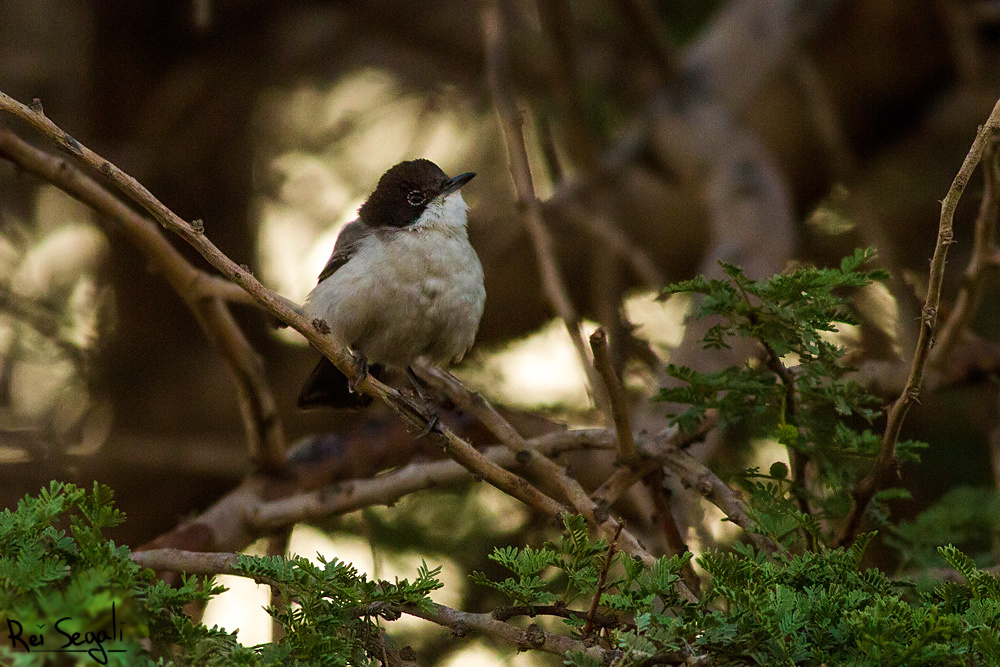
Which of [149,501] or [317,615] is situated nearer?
[317,615]

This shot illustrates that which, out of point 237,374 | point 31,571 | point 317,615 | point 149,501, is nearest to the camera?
point 31,571

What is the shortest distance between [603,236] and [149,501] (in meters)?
3.06

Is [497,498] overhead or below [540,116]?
below

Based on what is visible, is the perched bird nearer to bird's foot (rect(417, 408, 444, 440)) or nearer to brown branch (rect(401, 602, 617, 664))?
bird's foot (rect(417, 408, 444, 440))

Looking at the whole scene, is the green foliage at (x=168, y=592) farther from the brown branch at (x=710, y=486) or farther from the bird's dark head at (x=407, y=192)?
the bird's dark head at (x=407, y=192)

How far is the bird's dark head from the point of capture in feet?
14.9

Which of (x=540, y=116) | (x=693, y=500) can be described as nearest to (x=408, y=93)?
(x=540, y=116)

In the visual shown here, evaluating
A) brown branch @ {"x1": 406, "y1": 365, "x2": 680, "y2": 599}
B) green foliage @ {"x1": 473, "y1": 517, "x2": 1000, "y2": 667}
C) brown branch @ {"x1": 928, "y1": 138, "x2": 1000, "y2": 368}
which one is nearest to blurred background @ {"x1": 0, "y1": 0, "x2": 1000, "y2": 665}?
brown branch @ {"x1": 928, "y1": 138, "x2": 1000, "y2": 368}

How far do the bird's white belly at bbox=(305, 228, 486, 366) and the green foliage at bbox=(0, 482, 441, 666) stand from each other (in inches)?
70.7

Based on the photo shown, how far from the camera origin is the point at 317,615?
223cm

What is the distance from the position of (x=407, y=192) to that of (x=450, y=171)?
248 cm

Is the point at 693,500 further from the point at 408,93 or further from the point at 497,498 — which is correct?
the point at 408,93

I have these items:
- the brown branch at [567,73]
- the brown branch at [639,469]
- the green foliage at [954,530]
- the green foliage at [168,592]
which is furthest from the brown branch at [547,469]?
the brown branch at [567,73]

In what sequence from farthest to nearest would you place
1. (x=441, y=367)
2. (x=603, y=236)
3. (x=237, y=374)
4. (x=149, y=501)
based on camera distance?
(x=149, y=501) → (x=603, y=236) → (x=441, y=367) → (x=237, y=374)
